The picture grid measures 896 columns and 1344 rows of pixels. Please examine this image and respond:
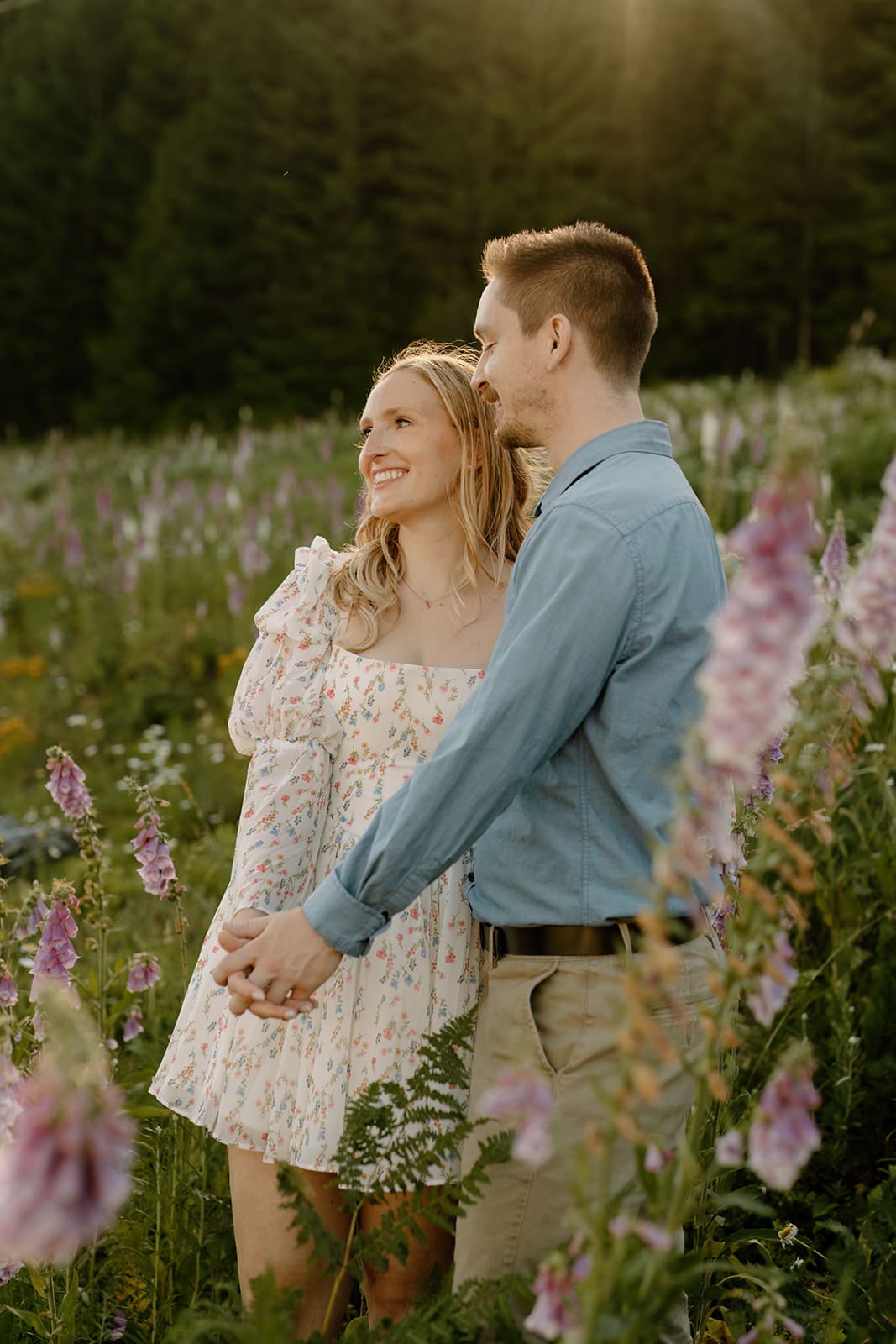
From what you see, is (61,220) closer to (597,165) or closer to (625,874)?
(597,165)

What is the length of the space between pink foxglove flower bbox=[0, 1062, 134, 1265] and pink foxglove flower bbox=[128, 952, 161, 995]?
1889 millimetres

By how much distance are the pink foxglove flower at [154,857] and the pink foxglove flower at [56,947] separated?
1.02ft

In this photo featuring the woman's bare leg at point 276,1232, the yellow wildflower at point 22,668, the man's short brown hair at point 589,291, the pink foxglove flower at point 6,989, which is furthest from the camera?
the yellow wildflower at point 22,668

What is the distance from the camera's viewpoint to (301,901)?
266 cm

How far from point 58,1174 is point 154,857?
1735mm

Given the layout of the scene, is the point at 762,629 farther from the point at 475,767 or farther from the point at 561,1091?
the point at 561,1091

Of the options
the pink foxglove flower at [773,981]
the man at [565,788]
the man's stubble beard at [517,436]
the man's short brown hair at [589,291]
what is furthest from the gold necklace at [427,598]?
the pink foxglove flower at [773,981]

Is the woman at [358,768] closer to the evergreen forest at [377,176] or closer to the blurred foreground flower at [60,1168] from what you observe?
the blurred foreground flower at [60,1168]

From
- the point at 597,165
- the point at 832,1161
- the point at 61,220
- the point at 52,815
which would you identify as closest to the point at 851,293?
the point at 597,165

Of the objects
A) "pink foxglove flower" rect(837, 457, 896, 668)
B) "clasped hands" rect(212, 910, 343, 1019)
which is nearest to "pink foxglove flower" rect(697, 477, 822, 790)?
"pink foxglove flower" rect(837, 457, 896, 668)

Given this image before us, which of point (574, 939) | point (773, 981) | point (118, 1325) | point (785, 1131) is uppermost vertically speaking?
point (773, 981)

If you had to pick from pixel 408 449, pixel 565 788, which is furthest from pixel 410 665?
pixel 565 788

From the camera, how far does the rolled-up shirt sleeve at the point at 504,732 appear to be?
1.95 meters

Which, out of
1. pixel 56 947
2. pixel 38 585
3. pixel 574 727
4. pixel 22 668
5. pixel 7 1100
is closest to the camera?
pixel 7 1100
